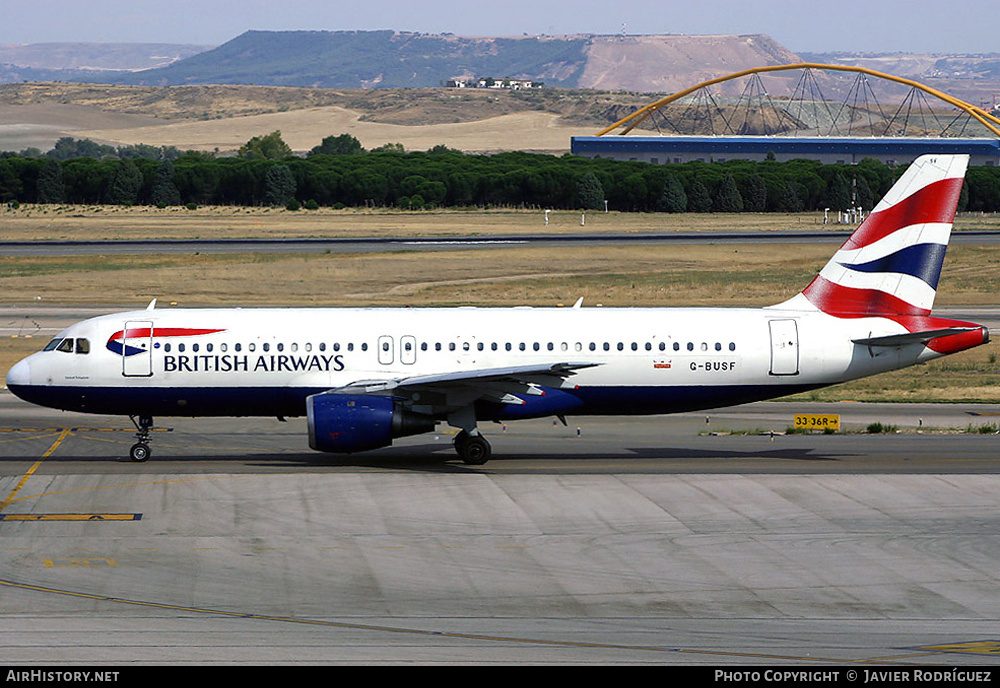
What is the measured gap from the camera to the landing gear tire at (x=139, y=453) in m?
34.4

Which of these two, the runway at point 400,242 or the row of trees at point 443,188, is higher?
the row of trees at point 443,188

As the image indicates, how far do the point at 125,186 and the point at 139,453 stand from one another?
11210cm

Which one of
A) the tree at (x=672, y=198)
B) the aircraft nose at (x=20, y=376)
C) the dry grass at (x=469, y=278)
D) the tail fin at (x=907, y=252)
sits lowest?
the dry grass at (x=469, y=278)

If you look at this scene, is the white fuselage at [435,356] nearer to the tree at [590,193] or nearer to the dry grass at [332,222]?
the dry grass at [332,222]

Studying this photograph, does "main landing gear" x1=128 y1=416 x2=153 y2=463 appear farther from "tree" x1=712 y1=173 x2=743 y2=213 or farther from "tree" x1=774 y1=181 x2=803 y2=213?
"tree" x1=774 y1=181 x2=803 y2=213

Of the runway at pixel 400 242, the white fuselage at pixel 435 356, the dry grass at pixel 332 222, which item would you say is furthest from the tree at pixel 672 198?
the white fuselage at pixel 435 356

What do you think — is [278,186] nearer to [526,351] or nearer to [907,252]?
[526,351]

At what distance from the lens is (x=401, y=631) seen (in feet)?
67.2

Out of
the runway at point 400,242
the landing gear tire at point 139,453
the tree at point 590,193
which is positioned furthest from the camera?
the tree at point 590,193

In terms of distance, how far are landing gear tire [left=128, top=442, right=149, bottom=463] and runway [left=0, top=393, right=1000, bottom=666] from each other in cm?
66

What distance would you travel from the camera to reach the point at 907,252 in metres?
35.6

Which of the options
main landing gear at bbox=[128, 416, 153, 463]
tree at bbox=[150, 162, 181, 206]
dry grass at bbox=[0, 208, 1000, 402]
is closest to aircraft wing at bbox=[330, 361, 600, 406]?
main landing gear at bbox=[128, 416, 153, 463]

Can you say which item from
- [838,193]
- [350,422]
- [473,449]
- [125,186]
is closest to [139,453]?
[350,422]

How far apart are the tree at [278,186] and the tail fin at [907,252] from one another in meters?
112
